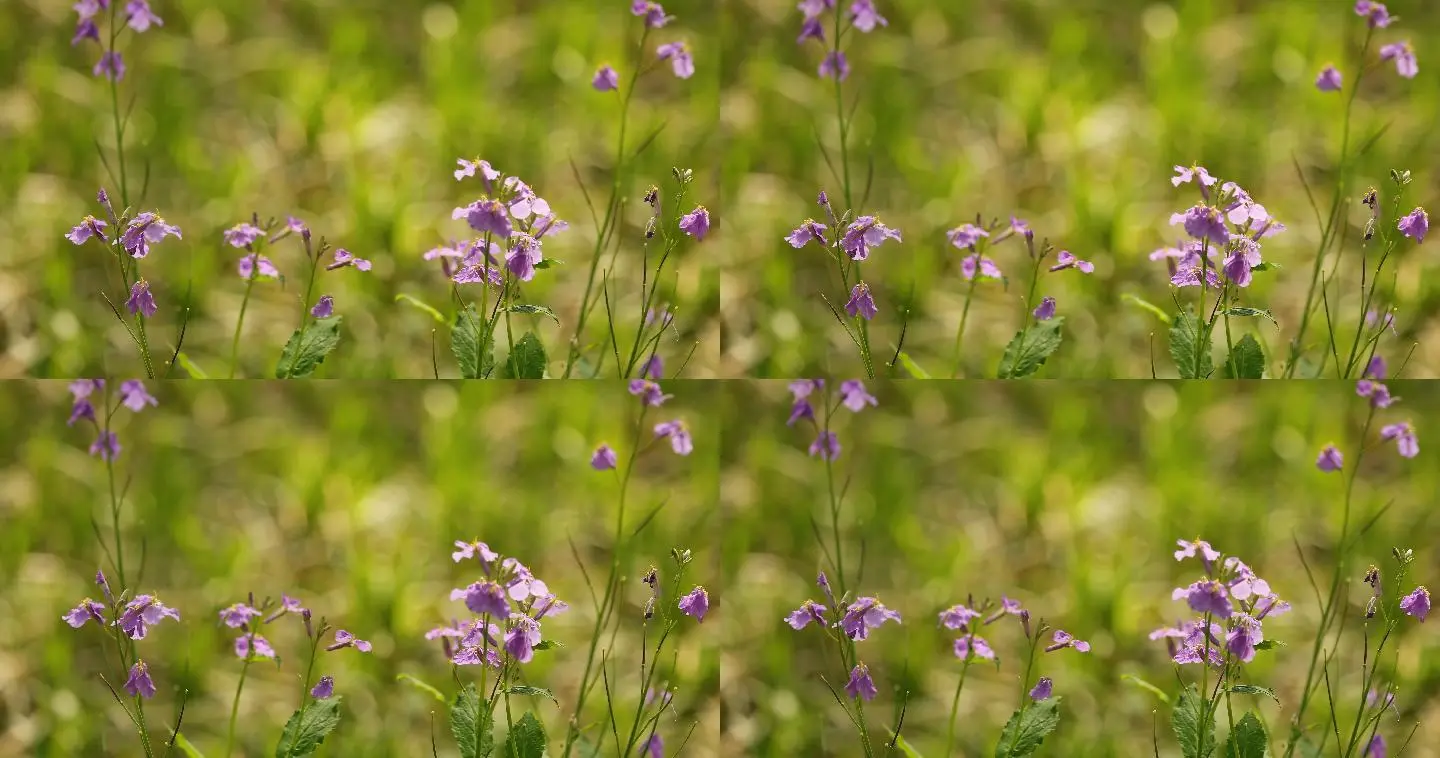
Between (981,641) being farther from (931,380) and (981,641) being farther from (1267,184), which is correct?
(1267,184)

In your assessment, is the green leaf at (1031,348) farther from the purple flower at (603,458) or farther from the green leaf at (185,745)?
the green leaf at (185,745)

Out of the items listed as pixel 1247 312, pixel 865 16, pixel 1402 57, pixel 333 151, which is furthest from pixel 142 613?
pixel 1402 57

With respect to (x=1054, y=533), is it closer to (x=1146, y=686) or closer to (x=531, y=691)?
(x=1146, y=686)

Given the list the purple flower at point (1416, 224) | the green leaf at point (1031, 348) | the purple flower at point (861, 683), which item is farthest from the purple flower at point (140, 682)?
the purple flower at point (1416, 224)

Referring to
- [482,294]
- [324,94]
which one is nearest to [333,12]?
[324,94]

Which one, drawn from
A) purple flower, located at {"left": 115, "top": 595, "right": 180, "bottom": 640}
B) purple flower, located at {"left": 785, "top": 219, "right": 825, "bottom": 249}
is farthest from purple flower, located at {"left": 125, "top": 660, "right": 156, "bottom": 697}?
purple flower, located at {"left": 785, "top": 219, "right": 825, "bottom": 249}
